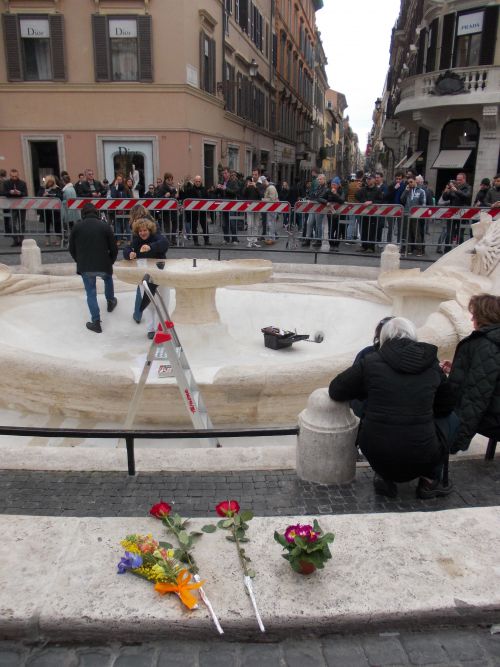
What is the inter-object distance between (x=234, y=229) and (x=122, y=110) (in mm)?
7430

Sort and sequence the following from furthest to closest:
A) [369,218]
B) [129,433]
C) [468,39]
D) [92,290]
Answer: [468,39]
[369,218]
[92,290]
[129,433]

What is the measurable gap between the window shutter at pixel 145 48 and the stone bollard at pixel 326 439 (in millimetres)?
18250

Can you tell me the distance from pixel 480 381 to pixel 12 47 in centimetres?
2001

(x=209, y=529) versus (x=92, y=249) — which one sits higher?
(x=92, y=249)

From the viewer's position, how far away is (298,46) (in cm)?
4641

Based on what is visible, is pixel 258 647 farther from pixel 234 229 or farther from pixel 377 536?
pixel 234 229

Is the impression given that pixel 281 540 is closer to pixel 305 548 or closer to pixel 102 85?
pixel 305 548

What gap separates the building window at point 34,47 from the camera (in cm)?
1902

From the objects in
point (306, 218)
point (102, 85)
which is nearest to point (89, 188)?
point (306, 218)

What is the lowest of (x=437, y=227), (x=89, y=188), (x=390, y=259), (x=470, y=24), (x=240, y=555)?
(x=240, y=555)

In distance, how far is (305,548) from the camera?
2898 mm

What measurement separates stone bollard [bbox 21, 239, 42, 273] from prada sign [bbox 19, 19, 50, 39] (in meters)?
11.3

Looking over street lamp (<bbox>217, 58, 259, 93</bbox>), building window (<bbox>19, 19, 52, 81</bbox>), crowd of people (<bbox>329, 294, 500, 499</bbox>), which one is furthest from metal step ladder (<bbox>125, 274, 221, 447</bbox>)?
street lamp (<bbox>217, 58, 259, 93</bbox>)

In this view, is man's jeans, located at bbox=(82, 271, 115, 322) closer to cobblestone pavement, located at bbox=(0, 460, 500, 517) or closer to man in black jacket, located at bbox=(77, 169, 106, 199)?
cobblestone pavement, located at bbox=(0, 460, 500, 517)
